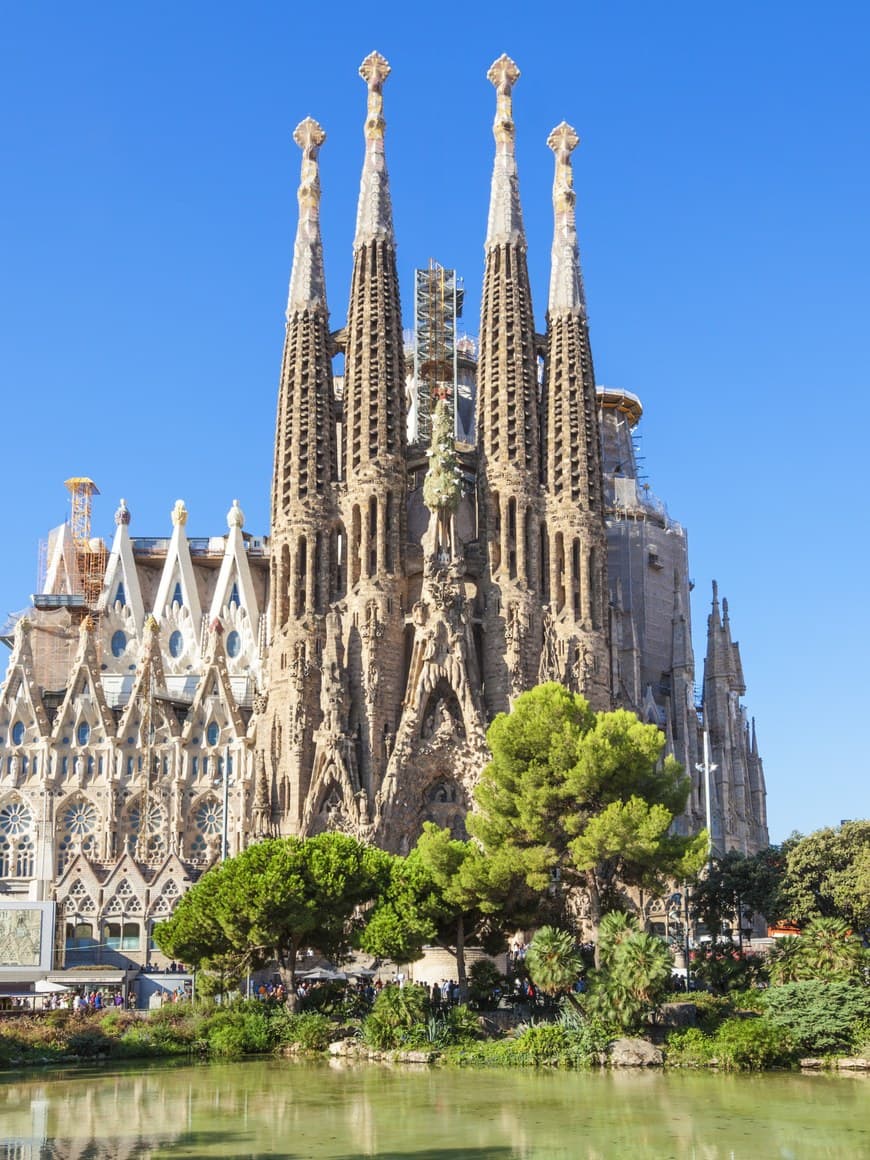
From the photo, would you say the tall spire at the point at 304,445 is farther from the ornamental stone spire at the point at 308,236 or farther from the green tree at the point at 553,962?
the green tree at the point at 553,962

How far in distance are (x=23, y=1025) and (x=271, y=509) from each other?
2979 centimetres

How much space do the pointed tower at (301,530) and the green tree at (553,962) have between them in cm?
2157

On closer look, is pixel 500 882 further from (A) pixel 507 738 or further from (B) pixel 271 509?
(B) pixel 271 509

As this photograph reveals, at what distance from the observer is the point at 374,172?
6431 cm

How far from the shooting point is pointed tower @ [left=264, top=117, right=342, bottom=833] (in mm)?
56781

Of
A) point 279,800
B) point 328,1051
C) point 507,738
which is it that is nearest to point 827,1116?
point 328,1051

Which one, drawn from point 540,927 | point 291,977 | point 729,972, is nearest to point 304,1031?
point 291,977

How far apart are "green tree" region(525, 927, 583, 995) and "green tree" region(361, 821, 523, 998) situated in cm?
Result: 349

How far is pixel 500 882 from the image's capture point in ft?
126

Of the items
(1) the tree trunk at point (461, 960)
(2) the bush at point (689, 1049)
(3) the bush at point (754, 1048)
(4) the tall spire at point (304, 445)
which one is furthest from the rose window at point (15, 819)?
(3) the bush at point (754, 1048)

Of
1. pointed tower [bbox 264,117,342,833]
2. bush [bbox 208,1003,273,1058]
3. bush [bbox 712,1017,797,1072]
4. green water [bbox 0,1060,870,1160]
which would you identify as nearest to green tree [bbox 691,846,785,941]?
bush [bbox 712,1017,797,1072]

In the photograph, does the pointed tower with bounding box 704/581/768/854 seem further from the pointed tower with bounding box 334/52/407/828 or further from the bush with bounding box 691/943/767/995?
the bush with bounding box 691/943/767/995

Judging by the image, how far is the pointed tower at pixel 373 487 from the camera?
57.1 metres

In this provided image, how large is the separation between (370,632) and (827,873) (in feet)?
69.8
